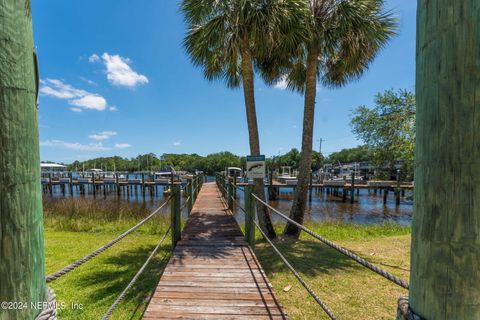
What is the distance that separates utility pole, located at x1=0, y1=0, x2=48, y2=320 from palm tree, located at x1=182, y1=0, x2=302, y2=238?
253 inches

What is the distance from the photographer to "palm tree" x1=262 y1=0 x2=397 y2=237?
6.93 metres

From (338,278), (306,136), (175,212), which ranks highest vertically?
(306,136)

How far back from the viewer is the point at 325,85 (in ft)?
31.1

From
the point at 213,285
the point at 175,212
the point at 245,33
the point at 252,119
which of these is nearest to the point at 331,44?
the point at 245,33

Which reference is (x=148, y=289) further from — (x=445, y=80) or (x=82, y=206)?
(x=82, y=206)

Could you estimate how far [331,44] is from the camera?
24.7 feet

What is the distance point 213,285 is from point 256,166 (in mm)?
3953

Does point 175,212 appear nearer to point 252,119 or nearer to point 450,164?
point 252,119

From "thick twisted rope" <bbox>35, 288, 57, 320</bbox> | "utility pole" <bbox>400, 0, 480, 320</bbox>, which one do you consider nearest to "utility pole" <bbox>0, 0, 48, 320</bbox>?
"thick twisted rope" <bbox>35, 288, 57, 320</bbox>

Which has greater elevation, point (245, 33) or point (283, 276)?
point (245, 33)

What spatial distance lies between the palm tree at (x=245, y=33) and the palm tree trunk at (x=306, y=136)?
0.88m

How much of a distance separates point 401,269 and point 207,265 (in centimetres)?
416

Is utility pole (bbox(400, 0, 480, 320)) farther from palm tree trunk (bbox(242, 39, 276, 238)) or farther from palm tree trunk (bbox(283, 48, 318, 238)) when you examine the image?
palm tree trunk (bbox(283, 48, 318, 238))

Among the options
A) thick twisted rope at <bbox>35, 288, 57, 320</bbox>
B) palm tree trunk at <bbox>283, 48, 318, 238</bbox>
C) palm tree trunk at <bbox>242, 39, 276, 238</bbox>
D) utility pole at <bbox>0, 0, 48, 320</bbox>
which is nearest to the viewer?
utility pole at <bbox>0, 0, 48, 320</bbox>
